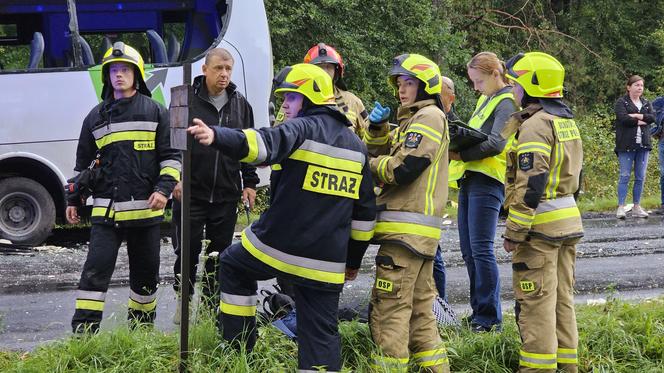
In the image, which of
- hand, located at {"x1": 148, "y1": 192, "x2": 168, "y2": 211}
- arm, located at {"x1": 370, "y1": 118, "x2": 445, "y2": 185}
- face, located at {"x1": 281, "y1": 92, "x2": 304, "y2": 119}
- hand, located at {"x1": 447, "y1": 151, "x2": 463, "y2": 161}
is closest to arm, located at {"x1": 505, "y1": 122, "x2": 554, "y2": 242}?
arm, located at {"x1": 370, "y1": 118, "x2": 445, "y2": 185}

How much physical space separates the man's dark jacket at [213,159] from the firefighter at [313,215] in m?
1.40

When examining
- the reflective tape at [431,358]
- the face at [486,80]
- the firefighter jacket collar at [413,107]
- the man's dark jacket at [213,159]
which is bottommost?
the reflective tape at [431,358]

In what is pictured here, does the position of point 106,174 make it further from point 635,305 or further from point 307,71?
point 635,305

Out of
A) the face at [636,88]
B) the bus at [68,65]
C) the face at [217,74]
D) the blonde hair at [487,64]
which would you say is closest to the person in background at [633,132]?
the face at [636,88]

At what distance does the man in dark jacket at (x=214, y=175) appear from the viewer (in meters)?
6.20

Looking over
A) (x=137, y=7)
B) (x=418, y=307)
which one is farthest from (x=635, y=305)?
(x=137, y=7)

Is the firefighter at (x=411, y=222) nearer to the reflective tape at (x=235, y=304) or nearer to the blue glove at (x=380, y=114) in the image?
the blue glove at (x=380, y=114)

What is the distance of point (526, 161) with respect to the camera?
17.1 feet

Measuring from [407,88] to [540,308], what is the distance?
1.52 meters

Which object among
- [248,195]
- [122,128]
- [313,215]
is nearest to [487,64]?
[248,195]

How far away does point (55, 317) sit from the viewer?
707cm

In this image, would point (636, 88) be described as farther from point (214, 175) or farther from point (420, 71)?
point (420, 71)

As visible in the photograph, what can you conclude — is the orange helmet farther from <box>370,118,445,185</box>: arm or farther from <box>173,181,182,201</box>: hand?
<box>370,118,445,185</box>: arm

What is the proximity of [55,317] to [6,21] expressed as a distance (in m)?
4.92
